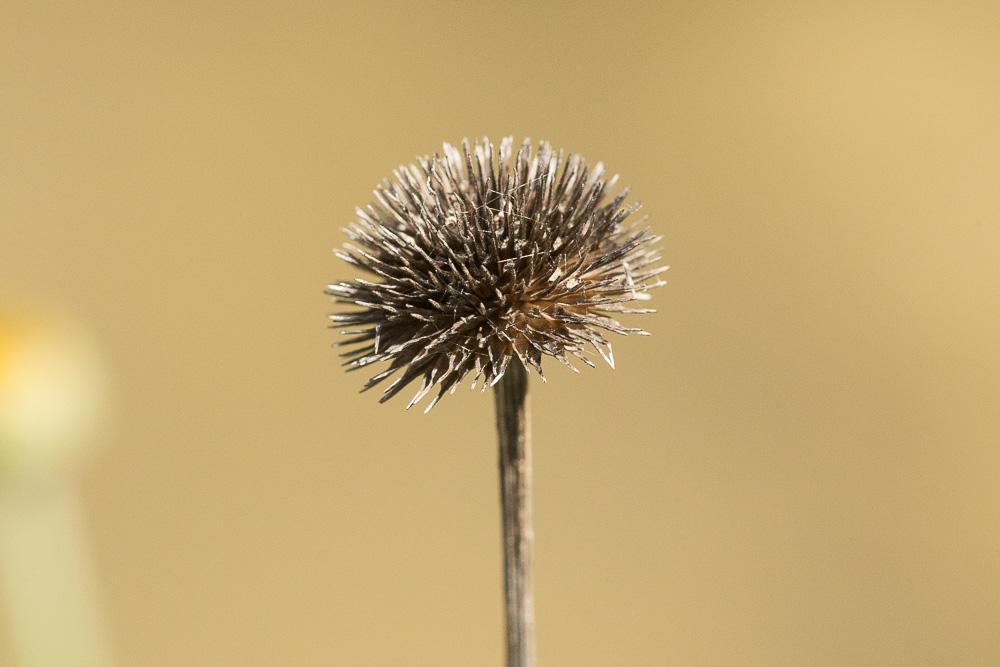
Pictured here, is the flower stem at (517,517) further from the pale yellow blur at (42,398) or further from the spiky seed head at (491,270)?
the pale yellow blur at (42,398)

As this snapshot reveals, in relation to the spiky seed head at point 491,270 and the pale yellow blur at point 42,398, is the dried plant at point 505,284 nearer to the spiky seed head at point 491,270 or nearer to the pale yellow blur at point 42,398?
the spiky seed head at point 491,270

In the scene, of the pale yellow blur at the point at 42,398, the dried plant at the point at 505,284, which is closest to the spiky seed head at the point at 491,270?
the dried plant at the point at 505,284

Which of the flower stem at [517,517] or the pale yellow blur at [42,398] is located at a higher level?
the pale yellow blur at [42,398]

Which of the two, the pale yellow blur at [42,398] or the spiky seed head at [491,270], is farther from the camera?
the pale yellow blur at [42,398]

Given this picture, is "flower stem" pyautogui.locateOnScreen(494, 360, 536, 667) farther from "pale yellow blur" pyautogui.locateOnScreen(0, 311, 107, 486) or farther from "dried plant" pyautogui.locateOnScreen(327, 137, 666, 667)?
"pale yellow blur" pyautogui.locateOnScreen(0, 311, 107, 486)

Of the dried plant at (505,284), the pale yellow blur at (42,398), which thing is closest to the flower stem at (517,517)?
the dried plant at (505,284)

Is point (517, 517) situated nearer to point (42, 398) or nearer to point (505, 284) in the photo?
point (505, 284)

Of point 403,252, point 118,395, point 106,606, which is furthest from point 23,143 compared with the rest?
point 403,252

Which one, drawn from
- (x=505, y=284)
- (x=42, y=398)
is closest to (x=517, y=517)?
(x=505, y=284)
